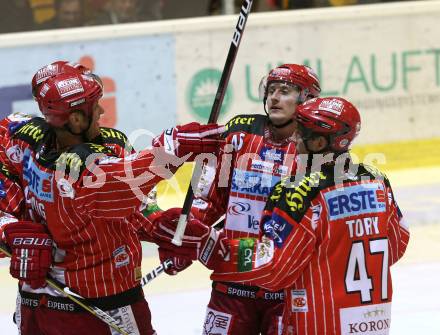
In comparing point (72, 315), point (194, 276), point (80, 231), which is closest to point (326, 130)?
point (80, 231)

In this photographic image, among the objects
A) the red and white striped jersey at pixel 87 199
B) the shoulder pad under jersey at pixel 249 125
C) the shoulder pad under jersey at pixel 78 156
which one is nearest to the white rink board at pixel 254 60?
the shoulder pad under jersey at pixel 249 125

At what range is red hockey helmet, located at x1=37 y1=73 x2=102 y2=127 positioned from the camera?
3.84 metres

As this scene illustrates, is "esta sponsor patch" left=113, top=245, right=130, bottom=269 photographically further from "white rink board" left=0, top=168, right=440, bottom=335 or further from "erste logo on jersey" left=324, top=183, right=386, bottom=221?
"white rink board" left=0, top=168, right=440, bottom=335

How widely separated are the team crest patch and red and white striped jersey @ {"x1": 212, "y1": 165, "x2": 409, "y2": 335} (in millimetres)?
777

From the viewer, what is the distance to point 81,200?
375 cm

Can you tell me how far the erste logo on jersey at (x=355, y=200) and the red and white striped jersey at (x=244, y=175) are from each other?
0.82 metres

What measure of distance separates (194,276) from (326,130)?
10.7ft

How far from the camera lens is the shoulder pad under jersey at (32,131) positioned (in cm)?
407

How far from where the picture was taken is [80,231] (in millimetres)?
3939

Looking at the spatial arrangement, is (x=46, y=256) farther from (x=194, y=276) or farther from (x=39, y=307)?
(x=194, y=276)

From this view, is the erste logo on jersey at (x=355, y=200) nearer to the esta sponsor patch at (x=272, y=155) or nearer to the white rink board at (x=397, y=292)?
the esta sponsor patch at (x=272, y=155)

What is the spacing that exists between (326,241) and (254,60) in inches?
201

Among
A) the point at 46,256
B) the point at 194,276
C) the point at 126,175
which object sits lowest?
the point at 194,276

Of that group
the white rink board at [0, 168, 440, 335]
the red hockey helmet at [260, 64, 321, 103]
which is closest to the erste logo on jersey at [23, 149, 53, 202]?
the red hockey helmet at [260, 64, 321, 103]
